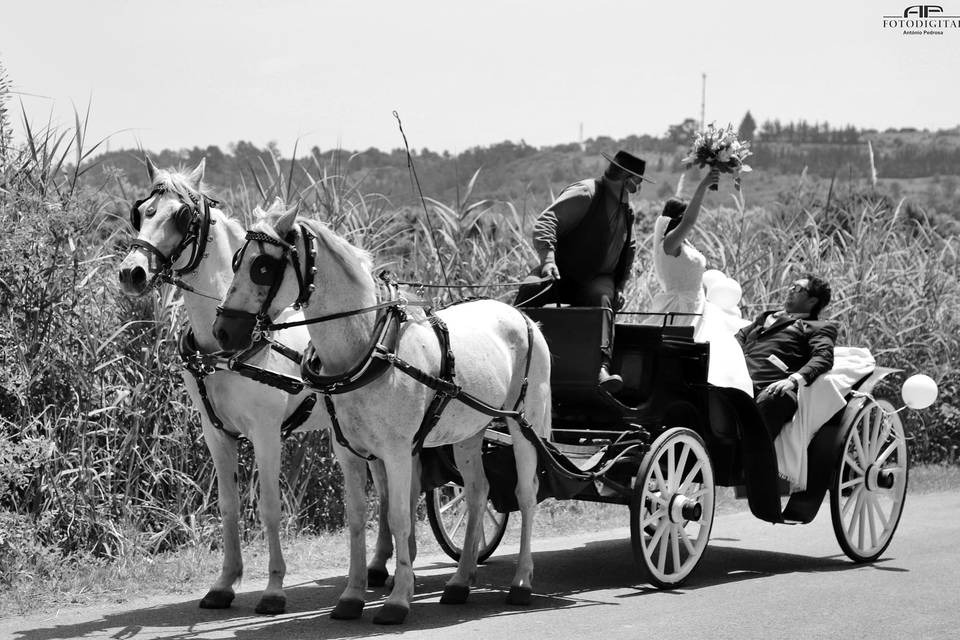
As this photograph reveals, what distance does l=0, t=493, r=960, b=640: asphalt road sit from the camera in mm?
5965

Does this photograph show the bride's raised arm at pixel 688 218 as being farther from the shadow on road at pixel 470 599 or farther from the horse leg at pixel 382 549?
the horse leg at pixel 382 549

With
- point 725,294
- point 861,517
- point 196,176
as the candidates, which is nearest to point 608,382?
point 725,294

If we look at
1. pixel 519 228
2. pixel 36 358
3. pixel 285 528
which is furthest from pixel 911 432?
pixel 36 358

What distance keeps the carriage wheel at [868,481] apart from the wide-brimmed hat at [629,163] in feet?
7.61

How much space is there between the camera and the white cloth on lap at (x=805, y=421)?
26.0 ft

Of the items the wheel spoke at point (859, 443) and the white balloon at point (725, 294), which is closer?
the wheel spoke at point (859, 443)

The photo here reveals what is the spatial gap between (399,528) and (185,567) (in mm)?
1965

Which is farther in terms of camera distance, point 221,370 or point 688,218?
point 688,218

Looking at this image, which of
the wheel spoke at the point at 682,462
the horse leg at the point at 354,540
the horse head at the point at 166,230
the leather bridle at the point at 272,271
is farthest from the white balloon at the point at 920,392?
the horse head at the point at 166,230

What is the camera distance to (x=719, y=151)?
7.54 metres

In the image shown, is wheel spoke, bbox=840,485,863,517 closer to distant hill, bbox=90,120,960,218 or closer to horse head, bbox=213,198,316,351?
distant hill, bbox=90,120,960,218

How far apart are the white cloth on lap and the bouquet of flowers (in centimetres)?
158

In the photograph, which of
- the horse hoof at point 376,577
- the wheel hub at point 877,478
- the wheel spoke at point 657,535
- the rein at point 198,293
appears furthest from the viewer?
the wheel hub at point 877,478

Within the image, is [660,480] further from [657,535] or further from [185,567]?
[185,567]
